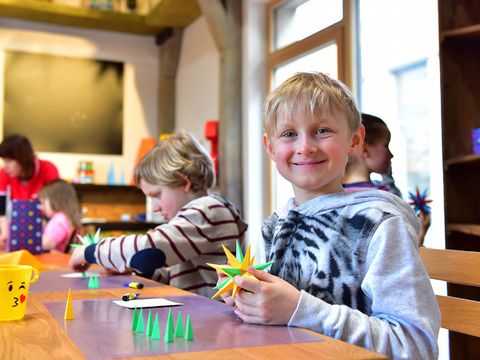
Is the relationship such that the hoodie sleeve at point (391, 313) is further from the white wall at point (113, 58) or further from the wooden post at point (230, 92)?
the white wall at point (113, 58)

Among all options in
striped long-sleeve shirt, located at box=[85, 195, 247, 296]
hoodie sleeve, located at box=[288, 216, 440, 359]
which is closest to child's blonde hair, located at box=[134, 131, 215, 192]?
striped long-sleeve shirt, located at box=[85, 195, 247, 296]

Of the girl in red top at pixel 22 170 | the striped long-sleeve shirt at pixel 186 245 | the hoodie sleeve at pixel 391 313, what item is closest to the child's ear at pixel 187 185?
the striped long-sleeve shirt at pixel 186 245

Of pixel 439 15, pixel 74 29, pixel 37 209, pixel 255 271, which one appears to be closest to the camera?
pixel 255 271

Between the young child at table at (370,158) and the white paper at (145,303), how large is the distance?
3.82ft

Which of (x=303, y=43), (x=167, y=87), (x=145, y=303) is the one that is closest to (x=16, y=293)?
(x=145, y=303)

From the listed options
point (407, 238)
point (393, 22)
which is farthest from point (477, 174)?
point (393, 22)

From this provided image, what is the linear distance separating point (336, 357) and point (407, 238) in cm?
30

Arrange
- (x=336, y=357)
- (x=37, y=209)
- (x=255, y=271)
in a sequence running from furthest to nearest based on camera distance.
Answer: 1. (x=37, y=209)
2. (x=255, y=271)
3. (x=336, y=357)

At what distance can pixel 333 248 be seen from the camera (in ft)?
3.46

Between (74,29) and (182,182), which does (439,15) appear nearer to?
(182,182)

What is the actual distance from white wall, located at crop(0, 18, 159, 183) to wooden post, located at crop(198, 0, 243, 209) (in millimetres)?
1765

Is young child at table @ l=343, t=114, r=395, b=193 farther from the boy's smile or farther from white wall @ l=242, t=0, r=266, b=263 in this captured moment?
white wall @ l=242, t=0, r=266, b=263

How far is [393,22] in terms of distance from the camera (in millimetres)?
4840

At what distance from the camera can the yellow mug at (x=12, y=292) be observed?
97 centimetres
